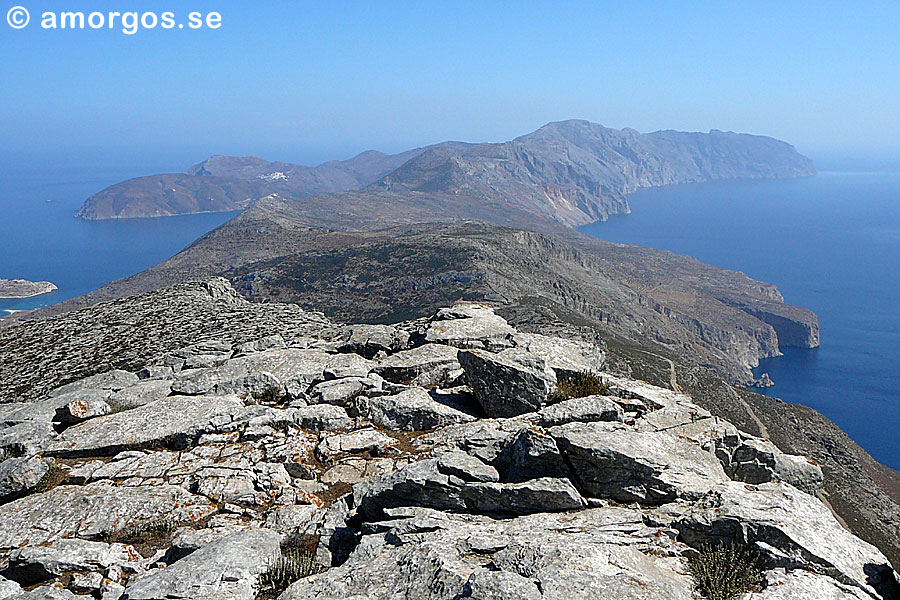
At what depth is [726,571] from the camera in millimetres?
9203

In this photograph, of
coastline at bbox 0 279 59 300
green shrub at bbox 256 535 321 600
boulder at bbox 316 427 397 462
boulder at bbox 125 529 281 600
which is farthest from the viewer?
coastline at bbox 0 279 59 300

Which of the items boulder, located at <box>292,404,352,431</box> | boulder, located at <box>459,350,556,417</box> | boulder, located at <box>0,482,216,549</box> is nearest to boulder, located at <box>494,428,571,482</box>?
boulder, located at <box>459,350,556,417</box>

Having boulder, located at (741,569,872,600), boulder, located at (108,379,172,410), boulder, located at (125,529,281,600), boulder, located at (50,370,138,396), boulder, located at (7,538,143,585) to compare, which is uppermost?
boulder, located at (741,569,872,600)

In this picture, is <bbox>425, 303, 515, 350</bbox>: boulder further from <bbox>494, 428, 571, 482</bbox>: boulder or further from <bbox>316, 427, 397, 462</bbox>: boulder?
<bbox>494, 428, 571, 482</bbox>: boulder

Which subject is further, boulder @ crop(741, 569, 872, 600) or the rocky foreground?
the rocky foreground

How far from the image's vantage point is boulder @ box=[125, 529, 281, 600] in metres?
9.67

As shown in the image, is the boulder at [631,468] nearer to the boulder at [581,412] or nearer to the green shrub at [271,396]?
the boulder at [581,412]

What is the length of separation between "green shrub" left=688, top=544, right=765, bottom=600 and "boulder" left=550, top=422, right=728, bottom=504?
143 centimetres

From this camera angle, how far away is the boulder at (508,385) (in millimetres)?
16031

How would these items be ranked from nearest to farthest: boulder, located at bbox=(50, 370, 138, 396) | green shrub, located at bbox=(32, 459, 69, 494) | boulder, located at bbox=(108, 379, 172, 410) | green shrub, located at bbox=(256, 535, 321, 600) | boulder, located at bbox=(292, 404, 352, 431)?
green shrub, located at bbox=(256, 535, 321, 600), green shrub, located at bbox=(32, 459, 69, 494), boulder, located at bbox=(292, 404, 352, 431), boulder, located at bbox=(108, 379, 172, 410), boulder, located at bbox=(50, 370, 138, 396)

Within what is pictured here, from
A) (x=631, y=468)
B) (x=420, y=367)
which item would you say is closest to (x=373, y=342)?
(x=420, y=367)

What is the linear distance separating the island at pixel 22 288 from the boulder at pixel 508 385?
214m

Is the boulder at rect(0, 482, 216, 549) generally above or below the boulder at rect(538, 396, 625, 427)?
below

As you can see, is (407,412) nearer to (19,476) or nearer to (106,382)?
(19,476)
